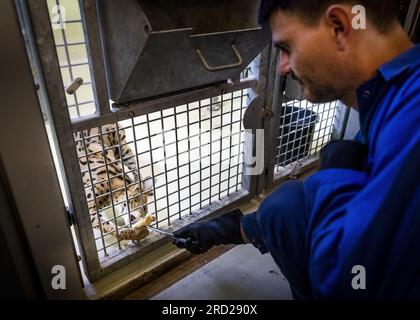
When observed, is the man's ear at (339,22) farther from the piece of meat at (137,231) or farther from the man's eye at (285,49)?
the piece of meat at (137,231)

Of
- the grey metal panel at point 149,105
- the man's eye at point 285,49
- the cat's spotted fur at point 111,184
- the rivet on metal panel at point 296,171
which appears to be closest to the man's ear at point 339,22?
the man's eye at point 285,49

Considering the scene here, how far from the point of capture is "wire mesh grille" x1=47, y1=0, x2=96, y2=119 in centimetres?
75

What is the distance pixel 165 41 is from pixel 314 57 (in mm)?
347

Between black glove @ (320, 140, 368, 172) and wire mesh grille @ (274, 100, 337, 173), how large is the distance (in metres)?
0.65

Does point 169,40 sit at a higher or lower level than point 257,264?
higher

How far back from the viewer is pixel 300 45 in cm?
71

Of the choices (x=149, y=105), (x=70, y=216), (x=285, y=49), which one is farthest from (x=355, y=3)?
(x=70, y=216)

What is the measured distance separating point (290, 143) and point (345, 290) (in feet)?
3.64

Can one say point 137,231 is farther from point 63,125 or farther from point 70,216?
point 63,125

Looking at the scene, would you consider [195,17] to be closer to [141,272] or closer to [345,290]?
[345,290]

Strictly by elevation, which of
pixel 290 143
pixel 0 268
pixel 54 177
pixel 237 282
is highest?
pixel 54 177

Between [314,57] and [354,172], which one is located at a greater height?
[314,57]

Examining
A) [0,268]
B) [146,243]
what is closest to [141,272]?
[146,243]

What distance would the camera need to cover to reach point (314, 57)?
703 millimetres
